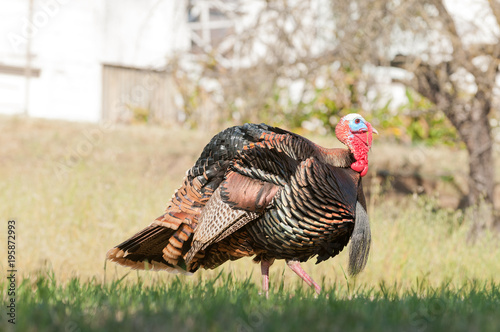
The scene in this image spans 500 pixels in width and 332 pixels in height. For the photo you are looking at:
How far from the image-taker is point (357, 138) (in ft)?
12.7

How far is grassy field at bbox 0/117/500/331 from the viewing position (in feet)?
8.86

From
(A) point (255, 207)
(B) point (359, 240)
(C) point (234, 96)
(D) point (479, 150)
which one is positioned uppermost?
(C) point (234, 96)

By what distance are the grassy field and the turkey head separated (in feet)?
2.24

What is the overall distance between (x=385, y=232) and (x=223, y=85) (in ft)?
7.57

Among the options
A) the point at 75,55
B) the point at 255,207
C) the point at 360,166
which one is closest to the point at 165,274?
the point at 255,207

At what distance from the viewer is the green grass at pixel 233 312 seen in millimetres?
2510

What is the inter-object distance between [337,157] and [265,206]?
565 millimetres

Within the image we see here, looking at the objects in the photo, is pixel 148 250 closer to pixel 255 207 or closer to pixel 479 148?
pixel 255 207

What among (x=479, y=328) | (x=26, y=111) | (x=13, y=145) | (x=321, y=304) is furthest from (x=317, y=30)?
(x=26, y=111)

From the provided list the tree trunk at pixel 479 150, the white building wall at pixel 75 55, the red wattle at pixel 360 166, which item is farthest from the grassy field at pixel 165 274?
the white building wall at pixel 75 55

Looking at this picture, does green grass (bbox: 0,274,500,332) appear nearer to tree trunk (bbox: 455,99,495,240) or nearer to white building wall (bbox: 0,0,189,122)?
tree trunk (bbox: 455,99,495,240)

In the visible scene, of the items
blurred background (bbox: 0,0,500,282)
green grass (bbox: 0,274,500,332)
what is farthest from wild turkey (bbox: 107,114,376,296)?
blurred background (bbox: 0,0,500,282)

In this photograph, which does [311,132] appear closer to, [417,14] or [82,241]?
[417,14]

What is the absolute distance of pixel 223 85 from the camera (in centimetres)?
658
